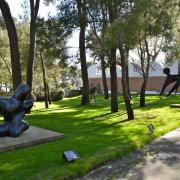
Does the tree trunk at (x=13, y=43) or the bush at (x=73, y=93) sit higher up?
the tree trunk at (x=13, y=43)

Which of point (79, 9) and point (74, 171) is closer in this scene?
point (74, 171)

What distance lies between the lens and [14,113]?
10148 millimetres

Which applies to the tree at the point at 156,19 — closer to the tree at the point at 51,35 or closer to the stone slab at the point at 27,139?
the tree at the point at 51,35

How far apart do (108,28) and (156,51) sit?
31.7 feet

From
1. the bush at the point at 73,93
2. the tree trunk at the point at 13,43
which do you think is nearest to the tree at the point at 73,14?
the tree trunk at the point at 13,43

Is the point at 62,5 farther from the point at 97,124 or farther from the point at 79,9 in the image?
the point at 97,124

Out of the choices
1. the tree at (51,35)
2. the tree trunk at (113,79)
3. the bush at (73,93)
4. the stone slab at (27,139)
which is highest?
the tree at (51,35)

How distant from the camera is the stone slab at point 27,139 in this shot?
9.07 m

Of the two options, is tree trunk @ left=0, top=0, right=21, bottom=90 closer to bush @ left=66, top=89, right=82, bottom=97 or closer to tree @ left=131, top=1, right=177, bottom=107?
tree @ left=131, top=1, right=177, bottom=107

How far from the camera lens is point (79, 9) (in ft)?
46.7

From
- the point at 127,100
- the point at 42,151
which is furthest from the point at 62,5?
the point at 42,151

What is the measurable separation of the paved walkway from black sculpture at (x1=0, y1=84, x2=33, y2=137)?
3.41 meters

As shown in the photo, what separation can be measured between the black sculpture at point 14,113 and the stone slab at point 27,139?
20 centimetres

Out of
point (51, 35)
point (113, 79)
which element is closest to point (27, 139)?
point (51, 35)
